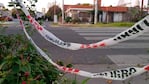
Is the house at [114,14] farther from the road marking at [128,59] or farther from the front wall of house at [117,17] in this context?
the road marking at [128,59]

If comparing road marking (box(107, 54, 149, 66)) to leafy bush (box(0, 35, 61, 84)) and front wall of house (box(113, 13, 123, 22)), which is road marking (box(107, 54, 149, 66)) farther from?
front wall of house (box(113, 13, 123, 22))

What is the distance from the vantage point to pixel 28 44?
3312 mm

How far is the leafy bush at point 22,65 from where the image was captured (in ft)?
8.98

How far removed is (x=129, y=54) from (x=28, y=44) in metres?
7.75

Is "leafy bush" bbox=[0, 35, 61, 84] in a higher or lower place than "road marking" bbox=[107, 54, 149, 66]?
higher

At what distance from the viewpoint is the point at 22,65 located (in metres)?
2.73

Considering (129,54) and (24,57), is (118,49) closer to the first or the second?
(129,54)

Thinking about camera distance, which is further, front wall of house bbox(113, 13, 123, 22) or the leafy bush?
front wall of house bbox(113, 13, 123, 22)

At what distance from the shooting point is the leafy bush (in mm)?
2738

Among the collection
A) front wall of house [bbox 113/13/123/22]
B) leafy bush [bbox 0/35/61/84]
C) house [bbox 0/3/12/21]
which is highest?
house [bbox 0/3/12/21]

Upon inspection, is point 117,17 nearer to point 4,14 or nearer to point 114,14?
point 114,14

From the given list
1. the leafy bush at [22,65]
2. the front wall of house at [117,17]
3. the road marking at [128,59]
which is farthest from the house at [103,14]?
the leafy bush at [22,65]

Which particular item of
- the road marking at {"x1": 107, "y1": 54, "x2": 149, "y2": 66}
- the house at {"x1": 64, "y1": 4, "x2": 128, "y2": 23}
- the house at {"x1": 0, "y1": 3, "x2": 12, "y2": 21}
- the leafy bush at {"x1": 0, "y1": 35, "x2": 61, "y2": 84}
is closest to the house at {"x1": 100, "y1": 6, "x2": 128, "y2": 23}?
the house at {"x1": 64, "y1": 4, "x2": 128, "y2": 23}

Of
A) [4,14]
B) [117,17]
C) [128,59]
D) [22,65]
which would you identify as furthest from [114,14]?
[22,65]
